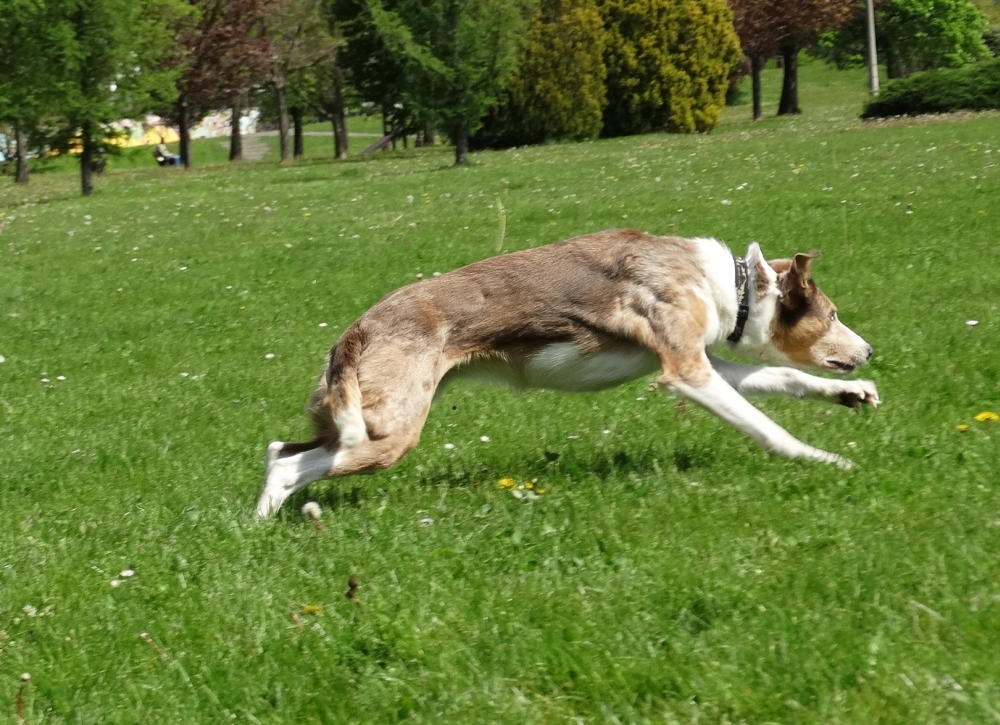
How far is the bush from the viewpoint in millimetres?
31953

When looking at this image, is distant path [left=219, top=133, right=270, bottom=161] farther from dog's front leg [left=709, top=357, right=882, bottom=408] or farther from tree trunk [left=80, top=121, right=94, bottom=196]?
dog's front leg [left=709, top=357, right=882, bottom=408]

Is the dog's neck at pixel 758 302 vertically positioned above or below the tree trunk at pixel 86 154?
below

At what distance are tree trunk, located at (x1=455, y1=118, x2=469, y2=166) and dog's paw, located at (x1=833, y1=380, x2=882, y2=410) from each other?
22.9 m

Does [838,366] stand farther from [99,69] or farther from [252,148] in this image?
[252,148]

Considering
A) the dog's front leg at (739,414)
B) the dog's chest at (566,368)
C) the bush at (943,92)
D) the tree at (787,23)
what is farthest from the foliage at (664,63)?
the dog's front leg at (739,414)

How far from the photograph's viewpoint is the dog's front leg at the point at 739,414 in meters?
5.81

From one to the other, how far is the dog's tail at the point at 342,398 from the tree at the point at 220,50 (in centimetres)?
3917

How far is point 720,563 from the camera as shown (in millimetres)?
4488

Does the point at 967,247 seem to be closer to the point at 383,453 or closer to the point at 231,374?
the point at 231,374

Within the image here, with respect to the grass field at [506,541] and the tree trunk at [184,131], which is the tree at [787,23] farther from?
the grass field at [506,541]

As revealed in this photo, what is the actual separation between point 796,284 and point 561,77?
3234cm

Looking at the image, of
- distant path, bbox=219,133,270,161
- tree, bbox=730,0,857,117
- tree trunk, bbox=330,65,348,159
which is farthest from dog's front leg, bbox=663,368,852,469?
distant path, bbox=219,133,270,161

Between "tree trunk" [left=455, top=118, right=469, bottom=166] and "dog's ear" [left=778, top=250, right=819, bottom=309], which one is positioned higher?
"tree trunk" [left=455, top=118, right=469, bottom=166]

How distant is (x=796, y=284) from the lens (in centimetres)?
632
